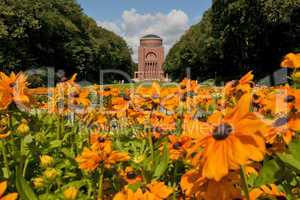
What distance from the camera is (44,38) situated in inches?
1329

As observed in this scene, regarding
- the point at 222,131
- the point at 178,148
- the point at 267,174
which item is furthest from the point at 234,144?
the point at 178,148

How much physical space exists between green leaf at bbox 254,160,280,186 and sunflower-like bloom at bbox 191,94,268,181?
19cm

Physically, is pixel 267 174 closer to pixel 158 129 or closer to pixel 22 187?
pixel 22 187

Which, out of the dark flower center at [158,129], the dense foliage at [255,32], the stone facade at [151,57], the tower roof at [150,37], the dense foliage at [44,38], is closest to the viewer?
the dark flower center at [158,129]

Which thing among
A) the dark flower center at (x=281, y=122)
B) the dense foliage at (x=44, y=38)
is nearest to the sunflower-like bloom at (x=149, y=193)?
the dark flower center at (x=281, y=122)

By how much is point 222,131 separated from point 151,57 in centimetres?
10659

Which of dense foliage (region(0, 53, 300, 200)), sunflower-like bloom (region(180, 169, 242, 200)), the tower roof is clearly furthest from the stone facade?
sunflower-like bloom (region(180, 169, 242, 200))

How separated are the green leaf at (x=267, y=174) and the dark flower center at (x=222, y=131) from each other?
0.21 meters

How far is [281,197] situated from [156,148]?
43.2 inches

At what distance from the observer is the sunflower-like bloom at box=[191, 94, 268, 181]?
2.82 feet

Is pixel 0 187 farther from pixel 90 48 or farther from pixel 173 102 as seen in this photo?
pixel 90 48

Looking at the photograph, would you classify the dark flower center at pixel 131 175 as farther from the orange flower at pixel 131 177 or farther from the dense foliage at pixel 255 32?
the dense foliage at pixel 255 32

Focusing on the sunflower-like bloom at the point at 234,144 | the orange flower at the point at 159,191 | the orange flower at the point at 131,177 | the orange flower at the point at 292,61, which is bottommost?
the orange flower at the point at 131,177

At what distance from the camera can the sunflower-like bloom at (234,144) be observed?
2.82 feet
